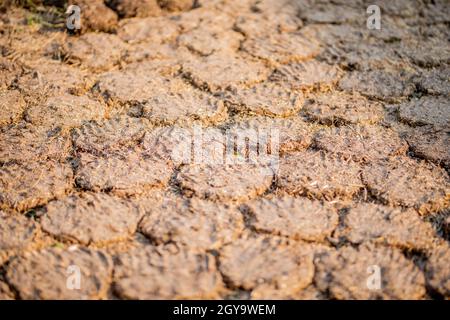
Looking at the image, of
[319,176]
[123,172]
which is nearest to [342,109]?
[319,176]

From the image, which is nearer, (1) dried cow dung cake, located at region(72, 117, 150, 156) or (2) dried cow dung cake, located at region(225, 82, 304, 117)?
(1) dried cow dung cake, located at region(72, 117, 150, 156)

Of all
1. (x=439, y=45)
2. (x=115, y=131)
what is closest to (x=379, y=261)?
(x=115, y=131)

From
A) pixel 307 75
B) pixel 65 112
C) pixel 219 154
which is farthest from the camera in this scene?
pixel 307 75

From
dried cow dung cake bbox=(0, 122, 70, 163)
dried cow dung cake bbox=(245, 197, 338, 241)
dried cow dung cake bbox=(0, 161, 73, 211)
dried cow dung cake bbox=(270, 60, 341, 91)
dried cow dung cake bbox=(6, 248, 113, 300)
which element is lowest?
dried cow dung cake bbox=(6, 248, 113, 300)

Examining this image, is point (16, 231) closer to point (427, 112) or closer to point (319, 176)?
point (319, 176)

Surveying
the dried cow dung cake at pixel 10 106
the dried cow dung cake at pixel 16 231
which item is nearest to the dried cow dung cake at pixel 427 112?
the dried cow dung cake at pixel 16 231

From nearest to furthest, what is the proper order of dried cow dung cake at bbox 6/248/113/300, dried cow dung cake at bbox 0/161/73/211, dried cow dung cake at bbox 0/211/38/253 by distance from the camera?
dried cow dung cake at bbox 6/248/113/300
dried cow dung cake at bbox 0/211/38/253
dried cow dung cake at bbox 0/161/73/211

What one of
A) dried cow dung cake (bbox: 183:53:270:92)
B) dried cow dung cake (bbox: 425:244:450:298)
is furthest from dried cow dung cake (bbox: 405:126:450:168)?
dried cow dung cake (bbox: 183:53:270:92)

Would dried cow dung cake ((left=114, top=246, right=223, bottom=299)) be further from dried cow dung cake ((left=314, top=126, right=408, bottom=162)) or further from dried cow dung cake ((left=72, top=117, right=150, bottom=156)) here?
dried cow dung cake ((left=314, top=126, right=408, bottom=162))

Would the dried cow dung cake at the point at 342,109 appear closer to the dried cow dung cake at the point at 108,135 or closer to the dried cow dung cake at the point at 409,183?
the dried cow dung cake at the point at 409,183

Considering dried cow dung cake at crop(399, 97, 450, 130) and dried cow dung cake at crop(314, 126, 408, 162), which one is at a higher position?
dried cow dung cake at crop(399, 97, 450, 130)
